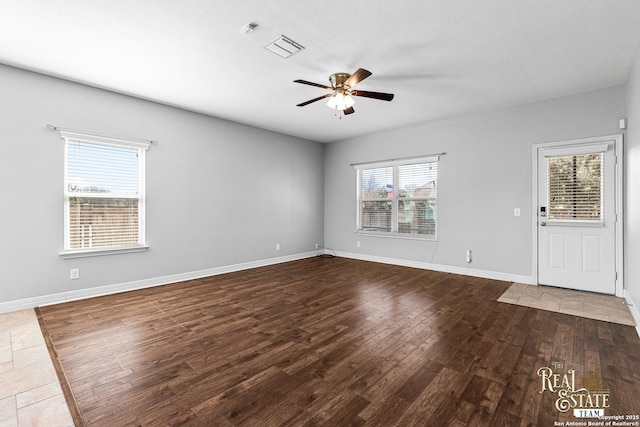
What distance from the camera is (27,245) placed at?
3396mm

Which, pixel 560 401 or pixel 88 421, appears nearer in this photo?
pixel 88 421

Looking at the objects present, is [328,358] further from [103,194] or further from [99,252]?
[103,194]

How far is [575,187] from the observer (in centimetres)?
410

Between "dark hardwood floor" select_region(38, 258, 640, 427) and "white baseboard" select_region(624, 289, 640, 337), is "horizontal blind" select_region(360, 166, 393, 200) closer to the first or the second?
"dark hardwood floor" select_region(38, 258, 640, 427)

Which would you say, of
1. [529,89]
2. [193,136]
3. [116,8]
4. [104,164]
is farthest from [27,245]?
[529,89]

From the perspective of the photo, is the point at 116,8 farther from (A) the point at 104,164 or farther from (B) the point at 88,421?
(B) the point at 88,421

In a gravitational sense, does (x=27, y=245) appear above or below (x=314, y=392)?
above

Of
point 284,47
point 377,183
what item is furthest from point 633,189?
point 284,47

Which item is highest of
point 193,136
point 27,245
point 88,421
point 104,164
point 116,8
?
point 116,8

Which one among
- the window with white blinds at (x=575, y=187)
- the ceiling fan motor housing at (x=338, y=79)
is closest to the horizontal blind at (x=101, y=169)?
the ceiling fan motor housing at (x=338, y=79)

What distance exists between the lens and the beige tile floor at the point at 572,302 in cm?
314

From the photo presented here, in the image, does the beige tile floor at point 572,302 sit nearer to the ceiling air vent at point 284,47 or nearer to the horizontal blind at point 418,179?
the horizontal blind at point 418,179

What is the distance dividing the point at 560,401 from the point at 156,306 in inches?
152

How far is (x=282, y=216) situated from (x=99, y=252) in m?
3.27
